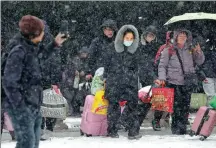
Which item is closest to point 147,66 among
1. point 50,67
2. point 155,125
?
point 155,125

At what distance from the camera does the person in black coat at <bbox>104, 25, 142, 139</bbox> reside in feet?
27.1

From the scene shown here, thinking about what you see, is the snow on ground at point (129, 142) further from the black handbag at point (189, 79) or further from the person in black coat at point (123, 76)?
the black handbag at point (189, 79)

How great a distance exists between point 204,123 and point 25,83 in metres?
3.40

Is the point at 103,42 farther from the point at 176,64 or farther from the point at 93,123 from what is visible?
the point at 93,123

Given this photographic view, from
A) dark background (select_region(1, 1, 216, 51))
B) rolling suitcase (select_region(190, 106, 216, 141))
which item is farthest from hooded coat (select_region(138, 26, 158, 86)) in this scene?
dark background (select_region(1, 1, 216, 51))

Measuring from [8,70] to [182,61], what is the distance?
380 cm

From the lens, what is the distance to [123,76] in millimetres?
8266

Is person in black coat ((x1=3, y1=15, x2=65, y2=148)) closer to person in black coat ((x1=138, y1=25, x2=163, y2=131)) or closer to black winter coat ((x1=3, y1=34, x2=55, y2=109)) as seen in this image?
black winter coat ((x1=3, y1=34, x2=55, y2=109))

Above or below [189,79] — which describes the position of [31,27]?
above

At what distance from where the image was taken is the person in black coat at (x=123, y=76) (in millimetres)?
8273

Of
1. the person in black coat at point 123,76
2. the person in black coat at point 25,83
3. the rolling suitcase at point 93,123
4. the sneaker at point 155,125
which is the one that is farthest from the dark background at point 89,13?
the person in black coat at point 25,83

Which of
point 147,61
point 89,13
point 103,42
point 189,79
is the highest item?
point 89,13

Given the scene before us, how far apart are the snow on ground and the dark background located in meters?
5.64

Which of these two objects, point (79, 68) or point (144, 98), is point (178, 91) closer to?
point (144, 98)
